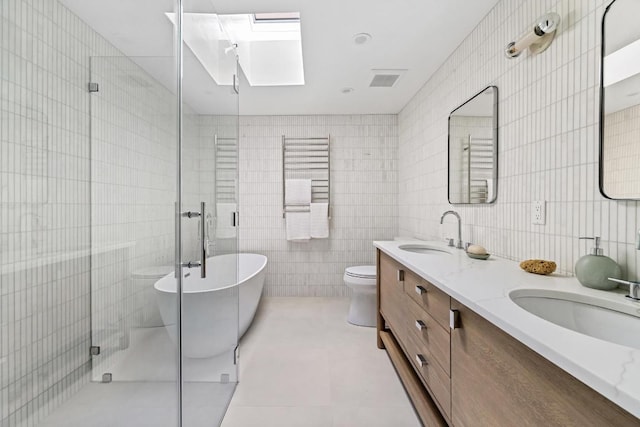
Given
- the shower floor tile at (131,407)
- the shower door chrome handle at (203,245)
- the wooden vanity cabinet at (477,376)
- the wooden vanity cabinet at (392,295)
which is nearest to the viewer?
the wooden vanity cabinet at (477,376)

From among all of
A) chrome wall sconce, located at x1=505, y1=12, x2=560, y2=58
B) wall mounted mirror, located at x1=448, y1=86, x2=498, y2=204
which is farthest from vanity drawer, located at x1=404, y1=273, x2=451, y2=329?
chrome wall sconce, located at x1=505, y1=12, x2=560, y2=58

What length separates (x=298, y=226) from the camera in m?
3.49

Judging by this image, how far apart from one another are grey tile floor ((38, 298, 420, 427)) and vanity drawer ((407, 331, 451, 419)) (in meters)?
0.33

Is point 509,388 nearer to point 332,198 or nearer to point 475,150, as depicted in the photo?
point 475,150

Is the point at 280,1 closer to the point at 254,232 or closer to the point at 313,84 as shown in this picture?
the point at 313,84

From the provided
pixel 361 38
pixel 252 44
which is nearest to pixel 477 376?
pixel 361 38

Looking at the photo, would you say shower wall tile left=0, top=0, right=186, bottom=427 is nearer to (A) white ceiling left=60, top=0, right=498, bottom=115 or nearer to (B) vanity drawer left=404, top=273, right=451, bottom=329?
(A) white ceiling left=60, top=0, right=498, bottom=115

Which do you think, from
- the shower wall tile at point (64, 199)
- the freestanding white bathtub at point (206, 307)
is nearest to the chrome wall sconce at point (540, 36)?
the shower wall tile at point (64, 199)

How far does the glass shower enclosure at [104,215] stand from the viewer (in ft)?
2.21

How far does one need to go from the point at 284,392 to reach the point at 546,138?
1890 millimetres

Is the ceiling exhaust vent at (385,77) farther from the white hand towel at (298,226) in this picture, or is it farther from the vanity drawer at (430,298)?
the vanity drawer at (430,298)

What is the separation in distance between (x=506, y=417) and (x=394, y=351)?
4.22 ft

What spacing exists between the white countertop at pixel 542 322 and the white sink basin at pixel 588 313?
23mm

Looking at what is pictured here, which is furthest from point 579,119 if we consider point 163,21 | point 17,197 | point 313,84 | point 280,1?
point 313,84
